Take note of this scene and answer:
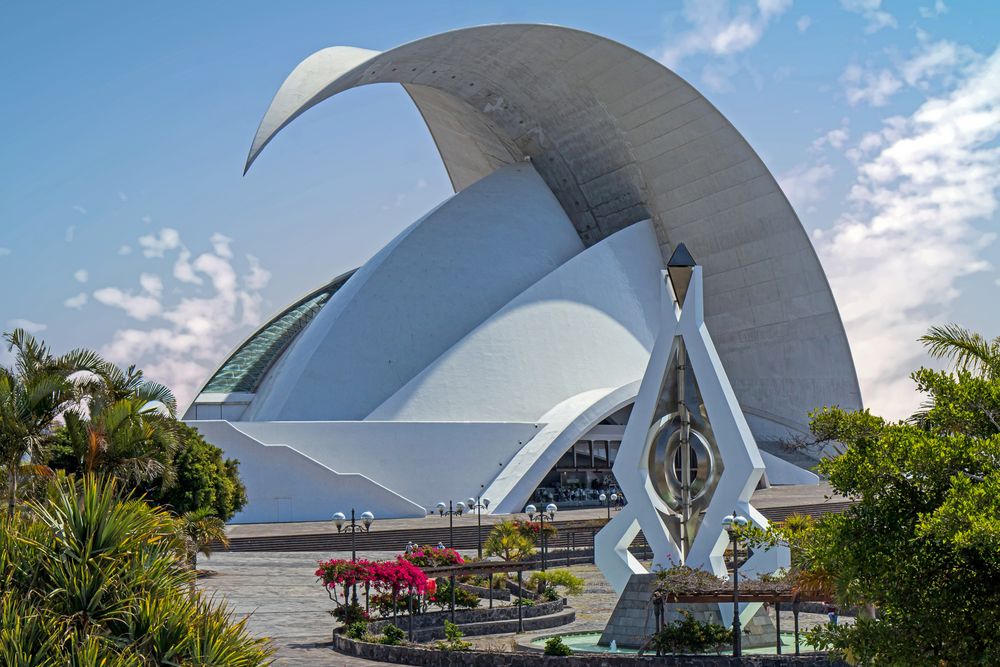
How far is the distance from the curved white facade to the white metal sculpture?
1768 cm

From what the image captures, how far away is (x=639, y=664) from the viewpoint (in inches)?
444

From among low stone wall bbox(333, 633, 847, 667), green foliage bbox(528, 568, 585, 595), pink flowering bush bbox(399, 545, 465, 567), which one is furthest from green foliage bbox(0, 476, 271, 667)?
green foliage bbox(528, 568, 585, 595)

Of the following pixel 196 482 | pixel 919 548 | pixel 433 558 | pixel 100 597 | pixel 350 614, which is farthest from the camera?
pixel 196 482

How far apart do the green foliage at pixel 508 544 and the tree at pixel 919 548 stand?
12.3 meters

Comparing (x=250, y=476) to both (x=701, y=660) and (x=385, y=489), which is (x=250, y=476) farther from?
(x=701, y=660)

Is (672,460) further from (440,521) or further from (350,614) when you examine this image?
(440,521)

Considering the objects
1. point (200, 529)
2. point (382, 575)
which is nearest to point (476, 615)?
point (382, 575)

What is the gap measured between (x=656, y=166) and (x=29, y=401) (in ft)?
94.1

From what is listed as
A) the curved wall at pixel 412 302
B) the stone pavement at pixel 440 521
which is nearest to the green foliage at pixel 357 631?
the stone pavement at pixel 440 521

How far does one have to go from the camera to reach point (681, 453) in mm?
14148

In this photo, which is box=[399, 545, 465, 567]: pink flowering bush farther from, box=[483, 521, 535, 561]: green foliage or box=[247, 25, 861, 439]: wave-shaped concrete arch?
box=[247, 25, 861, 439]: wave-shaped concrete arch

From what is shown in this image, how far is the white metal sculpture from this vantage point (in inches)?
534

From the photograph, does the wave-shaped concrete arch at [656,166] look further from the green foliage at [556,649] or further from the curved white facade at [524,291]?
the green foliage at [556,649]

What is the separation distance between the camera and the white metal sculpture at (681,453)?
44.5ft
